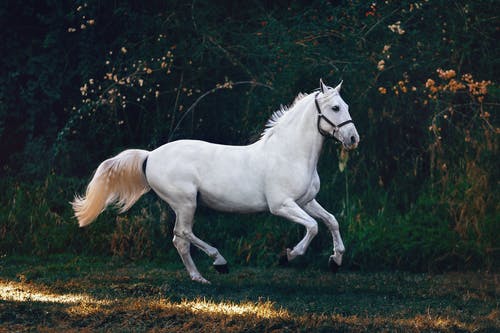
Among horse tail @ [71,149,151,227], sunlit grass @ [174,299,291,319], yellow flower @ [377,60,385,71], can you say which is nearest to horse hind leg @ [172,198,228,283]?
horse tail @ [71,149,151,227]

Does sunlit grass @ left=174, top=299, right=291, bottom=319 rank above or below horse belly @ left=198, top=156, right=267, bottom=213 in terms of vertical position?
below

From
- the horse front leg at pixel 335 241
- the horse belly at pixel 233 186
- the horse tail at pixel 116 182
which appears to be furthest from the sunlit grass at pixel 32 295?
the horse front leg at pixel 335 241

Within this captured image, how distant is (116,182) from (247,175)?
1.47 metres

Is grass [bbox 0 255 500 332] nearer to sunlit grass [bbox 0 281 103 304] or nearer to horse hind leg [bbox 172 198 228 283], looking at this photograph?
sunlit grass [bbox 0 281 103 304]

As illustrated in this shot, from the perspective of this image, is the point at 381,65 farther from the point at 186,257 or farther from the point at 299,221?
the point at 186,257

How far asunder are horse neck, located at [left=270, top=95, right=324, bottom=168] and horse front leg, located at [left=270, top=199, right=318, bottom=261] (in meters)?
0.48

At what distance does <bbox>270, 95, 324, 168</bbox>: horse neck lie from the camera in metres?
8.37

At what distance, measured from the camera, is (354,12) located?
11492 millimetres

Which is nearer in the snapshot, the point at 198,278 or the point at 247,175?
the point at 247,175

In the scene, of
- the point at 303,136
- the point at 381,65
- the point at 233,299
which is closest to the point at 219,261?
the point at 233,299

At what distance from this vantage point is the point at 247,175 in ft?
27.9

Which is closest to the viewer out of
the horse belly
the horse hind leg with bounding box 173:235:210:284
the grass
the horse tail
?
the grass

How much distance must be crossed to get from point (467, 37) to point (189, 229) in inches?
201

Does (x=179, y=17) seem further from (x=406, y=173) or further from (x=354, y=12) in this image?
(x=406, y=173)
